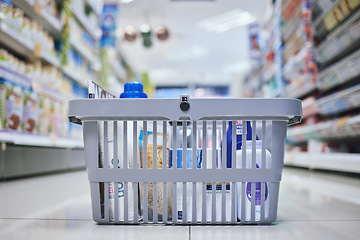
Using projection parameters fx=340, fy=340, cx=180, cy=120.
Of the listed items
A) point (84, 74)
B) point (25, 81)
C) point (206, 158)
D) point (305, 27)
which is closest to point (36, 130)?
point (25, 81)

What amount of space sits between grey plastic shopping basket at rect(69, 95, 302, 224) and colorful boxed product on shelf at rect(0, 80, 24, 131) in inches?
66.3

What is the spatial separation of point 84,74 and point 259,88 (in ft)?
12.7

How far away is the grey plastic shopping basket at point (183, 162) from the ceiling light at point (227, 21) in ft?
22.9

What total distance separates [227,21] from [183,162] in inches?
297

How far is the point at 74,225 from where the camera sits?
0.95 metres

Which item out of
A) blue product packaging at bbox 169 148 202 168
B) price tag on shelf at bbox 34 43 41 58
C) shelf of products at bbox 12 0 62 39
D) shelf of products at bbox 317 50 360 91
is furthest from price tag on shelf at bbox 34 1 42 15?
shelf of products at bbox 317 50 360 91

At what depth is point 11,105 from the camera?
2.46m

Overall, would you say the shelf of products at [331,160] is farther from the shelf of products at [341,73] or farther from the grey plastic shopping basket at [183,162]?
Answer: the grey plastic shopping basket at [183,162]

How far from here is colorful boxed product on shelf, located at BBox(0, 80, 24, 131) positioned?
7.70 ft

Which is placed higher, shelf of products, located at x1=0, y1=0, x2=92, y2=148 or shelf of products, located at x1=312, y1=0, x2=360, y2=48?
shelf of products, located at x1=312, y1=0, x2=360, y2=48

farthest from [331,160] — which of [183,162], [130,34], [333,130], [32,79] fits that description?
[130,34]

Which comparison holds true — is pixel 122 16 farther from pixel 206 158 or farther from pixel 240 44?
pixel 206 158

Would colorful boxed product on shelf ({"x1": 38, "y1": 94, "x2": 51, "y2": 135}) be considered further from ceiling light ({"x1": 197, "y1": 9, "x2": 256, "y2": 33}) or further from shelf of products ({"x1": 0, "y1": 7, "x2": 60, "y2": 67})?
ceiling light ({"x1": 197, "y1": 9, "x2": 256, "y2": 33})

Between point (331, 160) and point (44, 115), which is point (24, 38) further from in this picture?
point (331, 160)
